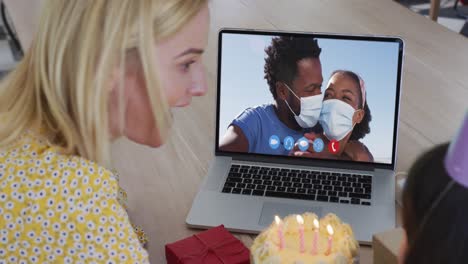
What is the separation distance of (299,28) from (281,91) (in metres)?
0.58

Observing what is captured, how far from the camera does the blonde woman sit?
765 millimetres

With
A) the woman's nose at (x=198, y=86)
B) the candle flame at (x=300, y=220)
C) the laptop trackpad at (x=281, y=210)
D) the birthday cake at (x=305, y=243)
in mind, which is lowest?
the laptop trackpad at (x=281, y=210)

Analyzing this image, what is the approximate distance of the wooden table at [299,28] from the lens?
1.11 metres

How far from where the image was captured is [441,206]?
0.50 metres

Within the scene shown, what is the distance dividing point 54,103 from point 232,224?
0.38 m

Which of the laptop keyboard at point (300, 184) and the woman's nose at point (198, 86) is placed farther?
the laptop keyboard at point (300, 184)

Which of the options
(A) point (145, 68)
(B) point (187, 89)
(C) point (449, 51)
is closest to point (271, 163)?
(B) point (187, 89)

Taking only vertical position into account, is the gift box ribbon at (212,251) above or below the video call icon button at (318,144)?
below

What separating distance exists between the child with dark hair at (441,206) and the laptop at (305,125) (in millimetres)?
523

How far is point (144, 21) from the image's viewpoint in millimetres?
780

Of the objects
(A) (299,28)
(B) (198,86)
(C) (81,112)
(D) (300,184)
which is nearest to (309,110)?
(D) (300,184)

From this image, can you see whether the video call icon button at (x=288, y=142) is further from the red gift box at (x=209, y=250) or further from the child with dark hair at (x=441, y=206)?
the child with dark hair at (x=441, y=206)

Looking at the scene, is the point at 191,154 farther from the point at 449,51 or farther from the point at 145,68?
the point at 449,51

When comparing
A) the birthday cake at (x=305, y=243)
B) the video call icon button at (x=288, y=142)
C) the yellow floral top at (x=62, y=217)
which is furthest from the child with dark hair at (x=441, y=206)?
the video call icon button at (x=288, y=142)
